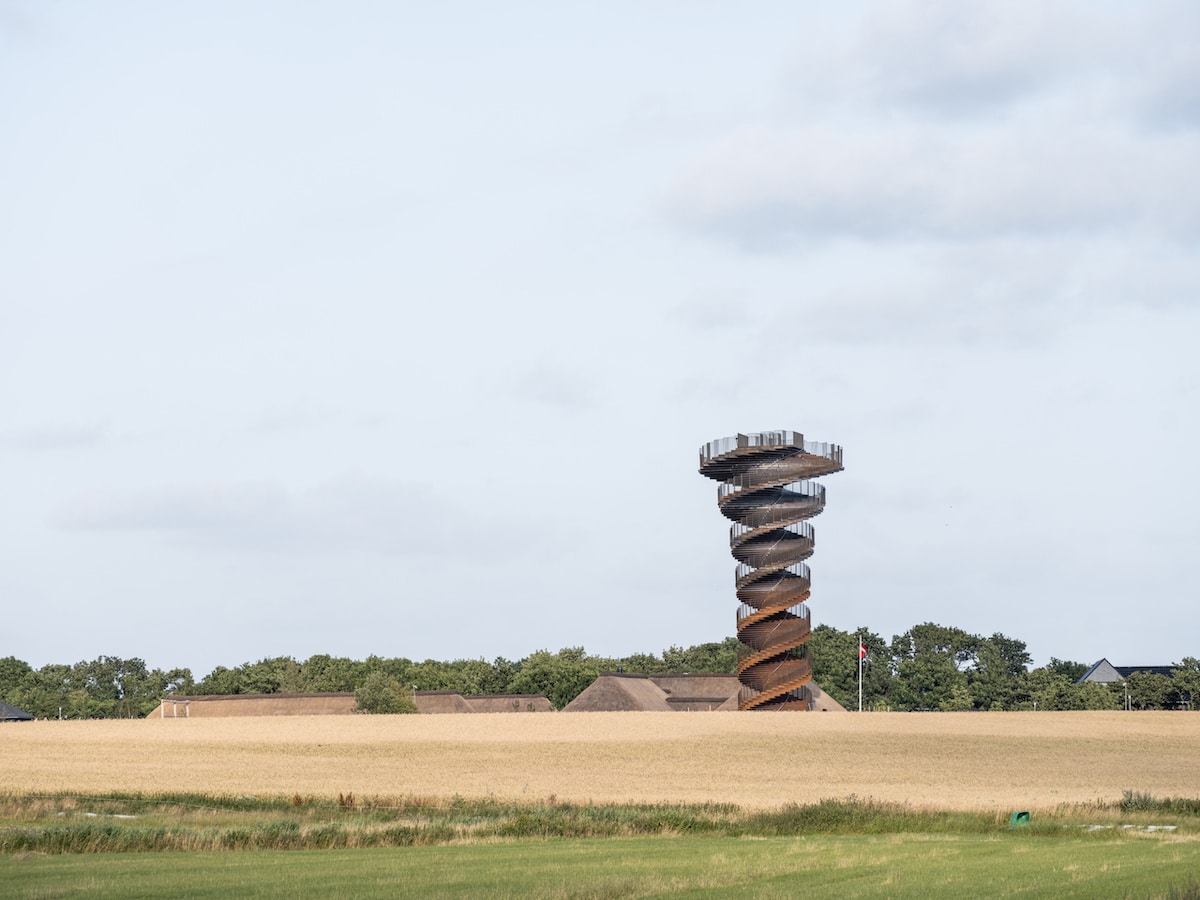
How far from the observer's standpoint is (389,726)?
268ft

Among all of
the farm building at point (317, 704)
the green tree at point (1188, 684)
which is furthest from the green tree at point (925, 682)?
the farm building at point (317, 704)

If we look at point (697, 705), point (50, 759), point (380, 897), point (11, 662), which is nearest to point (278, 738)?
point (50, 759)

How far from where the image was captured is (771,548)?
282 feet

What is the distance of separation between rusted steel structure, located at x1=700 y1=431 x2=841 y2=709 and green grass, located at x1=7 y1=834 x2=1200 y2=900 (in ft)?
163

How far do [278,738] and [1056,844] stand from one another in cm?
5097

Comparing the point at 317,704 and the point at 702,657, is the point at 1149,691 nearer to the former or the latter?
the point at 702,657

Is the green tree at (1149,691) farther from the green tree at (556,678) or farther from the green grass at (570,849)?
the green grass at (570,849)

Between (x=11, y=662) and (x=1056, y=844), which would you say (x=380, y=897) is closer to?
(x=1056, y=844)

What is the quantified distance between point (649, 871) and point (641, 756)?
3943cm

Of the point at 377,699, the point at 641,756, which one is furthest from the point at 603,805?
the point at 377,699

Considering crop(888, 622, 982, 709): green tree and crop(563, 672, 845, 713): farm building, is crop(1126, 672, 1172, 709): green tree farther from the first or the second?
crop(563, 672, 845, 713): farm building

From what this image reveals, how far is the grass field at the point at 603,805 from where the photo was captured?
27.6m

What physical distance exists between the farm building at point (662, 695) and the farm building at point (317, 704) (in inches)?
284

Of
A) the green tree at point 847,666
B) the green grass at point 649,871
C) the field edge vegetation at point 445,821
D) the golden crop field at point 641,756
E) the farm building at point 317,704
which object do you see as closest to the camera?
the green grass at point 649,871
